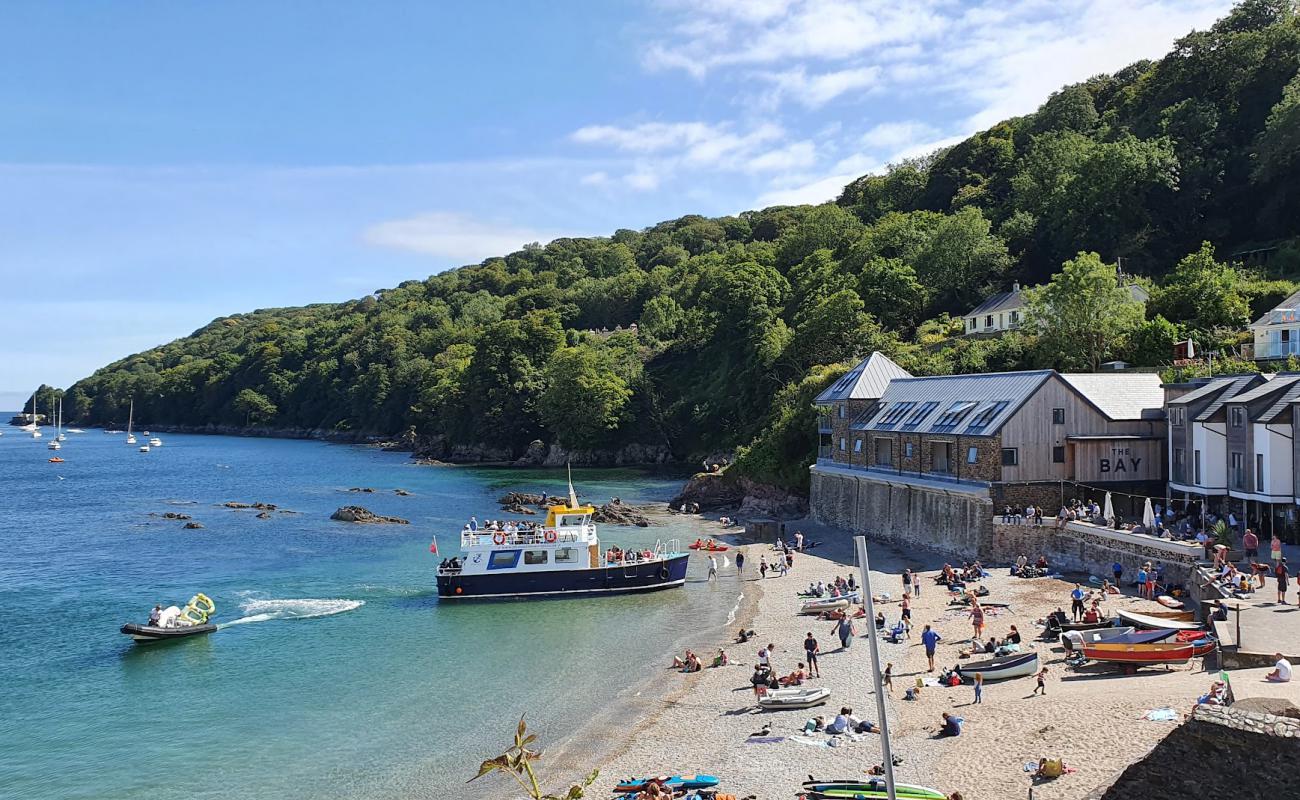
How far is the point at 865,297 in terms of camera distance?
83.6 meters

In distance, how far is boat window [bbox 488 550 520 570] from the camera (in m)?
41.7

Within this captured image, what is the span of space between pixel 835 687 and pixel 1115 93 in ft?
320

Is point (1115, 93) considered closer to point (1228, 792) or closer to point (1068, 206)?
point (1068, 206)

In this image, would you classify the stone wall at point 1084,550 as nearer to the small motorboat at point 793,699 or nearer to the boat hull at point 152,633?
the small motorboat at point 793,699

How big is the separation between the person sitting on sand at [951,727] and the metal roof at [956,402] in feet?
62.1

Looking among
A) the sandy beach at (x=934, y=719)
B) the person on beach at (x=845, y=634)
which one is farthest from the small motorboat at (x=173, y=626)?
the person on beach at (x=845, y=634)

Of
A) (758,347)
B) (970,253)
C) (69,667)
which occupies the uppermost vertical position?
(970,253)

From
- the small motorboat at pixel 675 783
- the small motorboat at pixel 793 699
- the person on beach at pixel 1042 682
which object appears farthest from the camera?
the small motorboat at pixel 793 699

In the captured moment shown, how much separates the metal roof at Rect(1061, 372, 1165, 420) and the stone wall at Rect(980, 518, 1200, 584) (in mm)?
6454

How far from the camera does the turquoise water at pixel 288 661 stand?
24328 millimetres

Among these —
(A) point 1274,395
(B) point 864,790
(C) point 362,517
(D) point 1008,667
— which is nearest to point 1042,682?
(D) point 1008,667

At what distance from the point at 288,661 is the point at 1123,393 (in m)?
36.3

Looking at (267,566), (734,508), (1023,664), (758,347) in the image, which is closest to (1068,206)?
(758,347)

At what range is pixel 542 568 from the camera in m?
41.8
